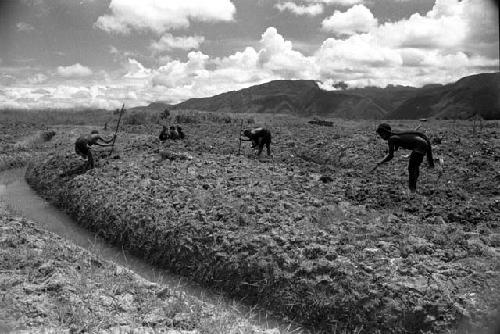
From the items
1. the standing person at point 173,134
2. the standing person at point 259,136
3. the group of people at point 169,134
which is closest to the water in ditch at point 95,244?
the group of people at point 169,134

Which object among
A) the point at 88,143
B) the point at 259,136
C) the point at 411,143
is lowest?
the point at 88,143

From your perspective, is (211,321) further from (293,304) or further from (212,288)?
(212,288)

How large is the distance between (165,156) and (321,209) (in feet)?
35.9

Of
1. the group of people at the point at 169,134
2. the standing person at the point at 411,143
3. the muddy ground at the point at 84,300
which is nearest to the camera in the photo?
the muddy ground at the point at 84,300

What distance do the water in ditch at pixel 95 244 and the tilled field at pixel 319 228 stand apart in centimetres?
36

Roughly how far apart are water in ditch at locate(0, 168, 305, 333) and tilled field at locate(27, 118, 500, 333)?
0.36m

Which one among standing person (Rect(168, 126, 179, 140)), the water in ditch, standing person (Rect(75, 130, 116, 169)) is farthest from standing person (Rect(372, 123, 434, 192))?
standing person (Rect(168, 126, 179, 140))


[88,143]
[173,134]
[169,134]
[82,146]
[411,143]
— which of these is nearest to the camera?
[411,143]

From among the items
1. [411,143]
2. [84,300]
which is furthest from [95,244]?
[411,143]

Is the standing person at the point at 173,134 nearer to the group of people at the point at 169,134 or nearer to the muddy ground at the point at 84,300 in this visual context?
the group of people at the point at 169,134

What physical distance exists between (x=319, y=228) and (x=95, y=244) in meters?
7.95

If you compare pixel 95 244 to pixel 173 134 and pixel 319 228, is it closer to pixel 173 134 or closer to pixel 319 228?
pixel 319 228

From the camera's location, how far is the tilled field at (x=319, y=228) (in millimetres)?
10125

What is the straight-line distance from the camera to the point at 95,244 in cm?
1608
